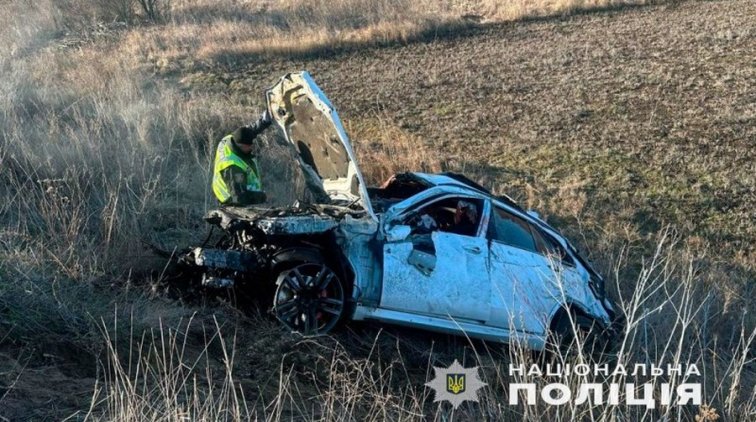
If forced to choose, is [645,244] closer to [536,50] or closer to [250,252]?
[250,252]

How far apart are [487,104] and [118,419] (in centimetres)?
1319

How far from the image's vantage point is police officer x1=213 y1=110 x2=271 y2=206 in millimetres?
7480

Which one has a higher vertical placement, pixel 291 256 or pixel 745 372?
pixel 291 256

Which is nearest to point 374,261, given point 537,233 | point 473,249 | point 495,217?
point 473,249

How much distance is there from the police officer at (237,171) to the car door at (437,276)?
1.84 m

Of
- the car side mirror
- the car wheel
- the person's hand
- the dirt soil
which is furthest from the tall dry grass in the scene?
the dirt soil

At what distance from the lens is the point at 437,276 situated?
638 centimetres

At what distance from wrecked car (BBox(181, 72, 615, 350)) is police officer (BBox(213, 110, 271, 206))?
0.75m

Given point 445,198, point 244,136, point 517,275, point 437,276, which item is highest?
point 244,136

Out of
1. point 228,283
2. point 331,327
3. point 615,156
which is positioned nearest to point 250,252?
point 228,283

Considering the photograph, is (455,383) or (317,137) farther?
(317,137)

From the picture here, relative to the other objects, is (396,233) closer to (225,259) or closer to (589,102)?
(225,259)

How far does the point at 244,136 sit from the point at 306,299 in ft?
6.84

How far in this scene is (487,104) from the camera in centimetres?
1612
